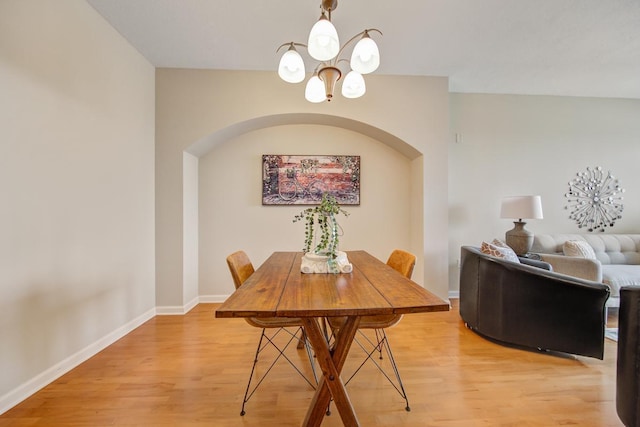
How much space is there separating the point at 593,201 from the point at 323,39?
4413 millimetres

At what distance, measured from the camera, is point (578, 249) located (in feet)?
9.69

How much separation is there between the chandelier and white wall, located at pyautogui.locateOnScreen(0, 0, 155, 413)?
5.05ft

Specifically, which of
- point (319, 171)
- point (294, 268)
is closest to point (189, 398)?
point (294, 268)

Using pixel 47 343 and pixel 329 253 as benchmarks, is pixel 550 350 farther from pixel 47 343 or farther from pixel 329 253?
pixel 47 343

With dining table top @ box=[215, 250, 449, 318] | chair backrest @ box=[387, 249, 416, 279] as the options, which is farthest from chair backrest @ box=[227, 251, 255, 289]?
chair backrest @ box=[387, 249, 416, 279]

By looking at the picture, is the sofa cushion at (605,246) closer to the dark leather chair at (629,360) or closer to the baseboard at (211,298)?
the dark leather chair at (629,360)

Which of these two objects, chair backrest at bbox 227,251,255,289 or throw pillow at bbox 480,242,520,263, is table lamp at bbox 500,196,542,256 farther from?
chair backrest at bbox 227,251,255,289

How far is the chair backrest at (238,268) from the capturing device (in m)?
1.62

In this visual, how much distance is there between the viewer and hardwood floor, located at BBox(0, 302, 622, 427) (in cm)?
142

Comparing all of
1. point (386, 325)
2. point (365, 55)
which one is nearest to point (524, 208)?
point (386, 325)

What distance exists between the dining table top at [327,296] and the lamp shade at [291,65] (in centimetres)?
125

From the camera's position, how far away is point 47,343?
1.72 metres

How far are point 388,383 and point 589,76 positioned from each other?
4.07 metres

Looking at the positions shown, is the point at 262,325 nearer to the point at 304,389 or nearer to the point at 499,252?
the point at 304,389
